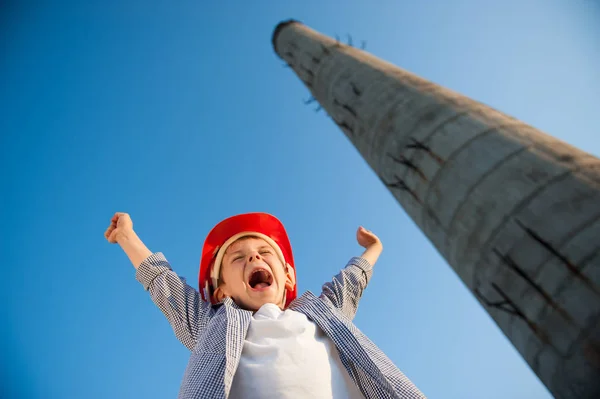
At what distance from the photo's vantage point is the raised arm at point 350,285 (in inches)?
151

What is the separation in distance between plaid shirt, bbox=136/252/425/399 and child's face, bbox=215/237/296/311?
0.18 metres

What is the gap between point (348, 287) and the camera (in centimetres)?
392

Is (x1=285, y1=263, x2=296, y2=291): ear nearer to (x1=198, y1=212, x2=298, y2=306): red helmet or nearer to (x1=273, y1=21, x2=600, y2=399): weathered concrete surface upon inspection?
(x1=198, y1=212, x2=298, y2=306): red helmet

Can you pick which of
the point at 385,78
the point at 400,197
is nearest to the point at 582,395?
the point at 400,197

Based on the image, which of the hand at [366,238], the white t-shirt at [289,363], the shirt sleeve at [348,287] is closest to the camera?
the white t-shirt at [289,363]

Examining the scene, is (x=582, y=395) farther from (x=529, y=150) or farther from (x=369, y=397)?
(x=529, y=150)

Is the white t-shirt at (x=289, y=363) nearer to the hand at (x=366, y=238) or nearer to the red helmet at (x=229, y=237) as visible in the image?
the red helmet at (x=229, y=237)

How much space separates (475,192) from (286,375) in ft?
5.94

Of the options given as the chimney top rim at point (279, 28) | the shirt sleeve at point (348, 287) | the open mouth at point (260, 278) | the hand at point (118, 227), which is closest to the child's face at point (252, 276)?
the open mouth at point (260, 278)

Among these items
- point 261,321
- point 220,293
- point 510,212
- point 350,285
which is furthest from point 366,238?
point 510,212

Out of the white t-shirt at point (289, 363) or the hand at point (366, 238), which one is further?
the hand at point (366, 238)

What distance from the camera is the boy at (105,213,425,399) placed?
104 inches

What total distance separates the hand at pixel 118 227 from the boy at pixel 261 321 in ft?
0.03

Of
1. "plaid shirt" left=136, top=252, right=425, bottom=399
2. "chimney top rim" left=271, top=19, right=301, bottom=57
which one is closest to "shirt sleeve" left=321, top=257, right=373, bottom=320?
"plaid shirt" left=136, top=252, right=425, bottom=399
